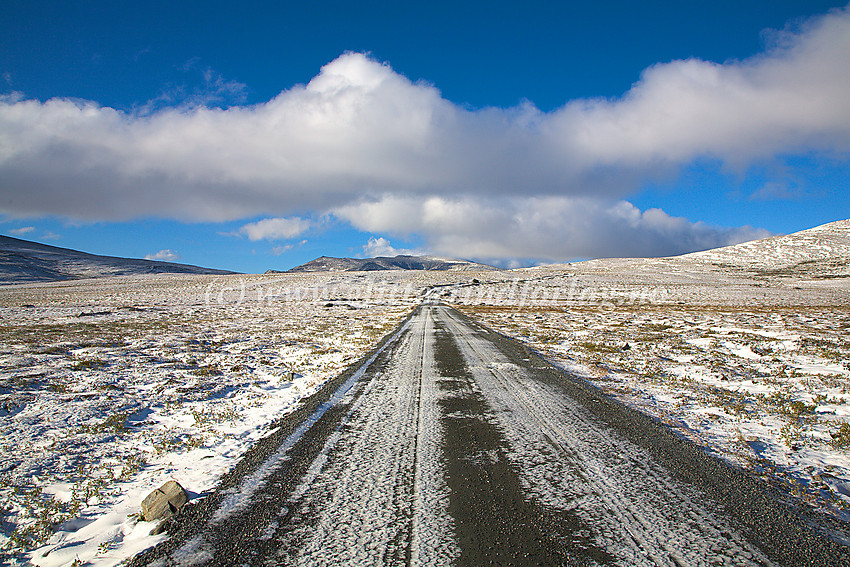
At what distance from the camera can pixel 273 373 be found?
1090 centimetres

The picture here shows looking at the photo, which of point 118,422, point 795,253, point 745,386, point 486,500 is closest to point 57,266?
point 118,422

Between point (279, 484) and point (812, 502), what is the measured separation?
5649mm

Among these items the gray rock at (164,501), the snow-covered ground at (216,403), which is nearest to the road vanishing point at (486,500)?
the gray rock at (164,501)

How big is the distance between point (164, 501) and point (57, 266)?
178m

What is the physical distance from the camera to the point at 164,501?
13.3 feet

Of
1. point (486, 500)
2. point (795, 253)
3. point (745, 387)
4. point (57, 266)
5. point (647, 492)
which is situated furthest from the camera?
point (795, 253)

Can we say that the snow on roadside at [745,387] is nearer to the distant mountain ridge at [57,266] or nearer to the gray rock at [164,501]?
the gray rock at [164,501]

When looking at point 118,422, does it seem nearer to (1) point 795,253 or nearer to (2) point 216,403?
(2) point 216,403

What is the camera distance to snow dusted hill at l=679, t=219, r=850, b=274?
129625mm

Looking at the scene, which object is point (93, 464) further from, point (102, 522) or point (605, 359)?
point (605, 359)

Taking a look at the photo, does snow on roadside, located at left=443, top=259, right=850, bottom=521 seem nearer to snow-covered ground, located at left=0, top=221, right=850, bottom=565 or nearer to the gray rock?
snow-covered ground, located at left=0, top=221, right=850, bottom=565

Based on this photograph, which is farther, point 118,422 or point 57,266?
point 57,266

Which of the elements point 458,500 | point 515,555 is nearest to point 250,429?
point 458,500

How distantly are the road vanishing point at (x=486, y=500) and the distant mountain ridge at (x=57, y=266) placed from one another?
448 feet
